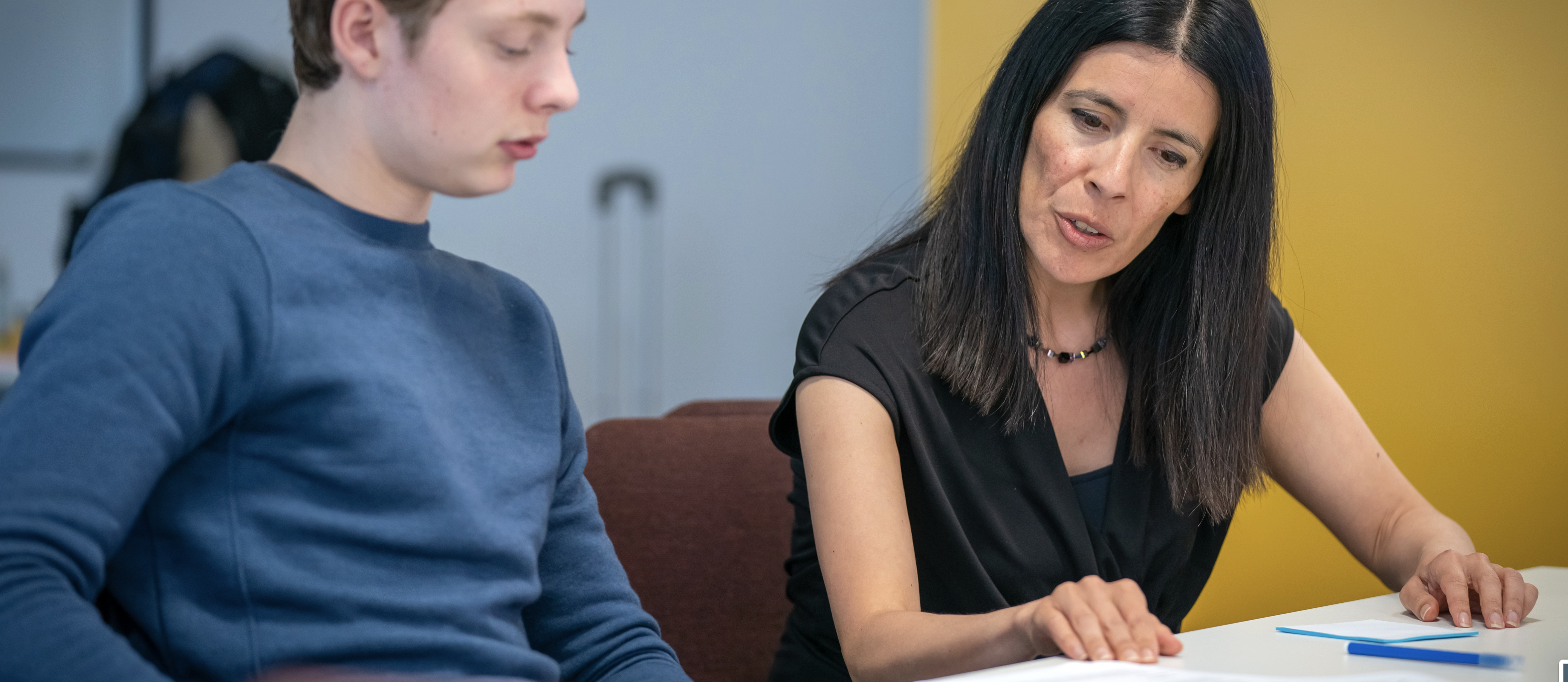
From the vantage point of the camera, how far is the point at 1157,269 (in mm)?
1342

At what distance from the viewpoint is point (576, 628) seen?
2.96 feet

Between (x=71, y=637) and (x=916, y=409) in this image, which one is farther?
(x=916, y=409)

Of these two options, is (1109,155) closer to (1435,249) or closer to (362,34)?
(362,34)

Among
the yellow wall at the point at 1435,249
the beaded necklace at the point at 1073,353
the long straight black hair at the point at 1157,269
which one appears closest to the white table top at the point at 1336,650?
the long straight black hair at the point at 1157,269

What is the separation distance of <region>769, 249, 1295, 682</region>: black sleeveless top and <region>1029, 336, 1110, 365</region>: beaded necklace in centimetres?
10

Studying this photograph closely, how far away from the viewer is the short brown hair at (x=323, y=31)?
70 cm

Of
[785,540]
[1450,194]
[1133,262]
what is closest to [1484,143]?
→ [1450,194]

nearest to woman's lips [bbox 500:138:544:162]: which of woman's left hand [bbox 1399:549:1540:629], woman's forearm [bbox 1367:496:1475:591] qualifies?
woman's left hand [bbox 1399:549:1540:629]

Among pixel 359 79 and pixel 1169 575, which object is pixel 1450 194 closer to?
pixel 1169 575

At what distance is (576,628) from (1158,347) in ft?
2.39

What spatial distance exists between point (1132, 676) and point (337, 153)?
1.91 feet

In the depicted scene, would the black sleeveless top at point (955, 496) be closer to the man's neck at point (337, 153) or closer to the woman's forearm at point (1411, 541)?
the woman's forearm at point (1411, 541)

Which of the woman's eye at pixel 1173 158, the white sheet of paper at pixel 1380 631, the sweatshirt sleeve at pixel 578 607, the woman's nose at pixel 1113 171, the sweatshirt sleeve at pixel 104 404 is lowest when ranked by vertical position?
the sweatshirt sleeve at pixel 578 607

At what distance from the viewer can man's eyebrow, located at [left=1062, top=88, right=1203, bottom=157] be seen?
114cm
